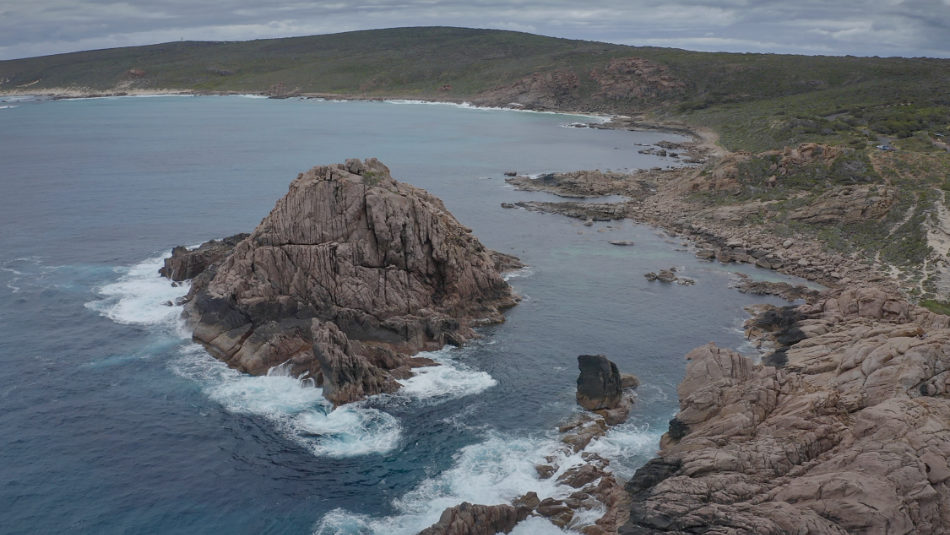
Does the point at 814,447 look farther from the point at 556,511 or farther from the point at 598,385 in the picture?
the point at 598,385

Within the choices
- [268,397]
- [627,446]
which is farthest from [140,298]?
[627,446]

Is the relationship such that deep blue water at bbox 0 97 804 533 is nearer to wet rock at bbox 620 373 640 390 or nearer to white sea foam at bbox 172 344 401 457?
white sea foam at bbox 172 344 401 457

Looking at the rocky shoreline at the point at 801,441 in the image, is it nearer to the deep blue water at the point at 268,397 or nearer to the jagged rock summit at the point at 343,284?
the deep blue water at the point at 268,397

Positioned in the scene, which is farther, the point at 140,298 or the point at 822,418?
the point at 140,298

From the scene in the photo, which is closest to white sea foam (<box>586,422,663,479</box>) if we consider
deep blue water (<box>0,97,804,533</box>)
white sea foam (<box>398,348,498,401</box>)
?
deep blue water (<box>0,97,804,533</box>)

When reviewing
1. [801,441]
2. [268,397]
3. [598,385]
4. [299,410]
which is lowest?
[299,410]

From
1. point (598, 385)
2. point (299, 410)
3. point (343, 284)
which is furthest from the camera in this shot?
point (343, 284)

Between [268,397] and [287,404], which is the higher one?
[268,397]
